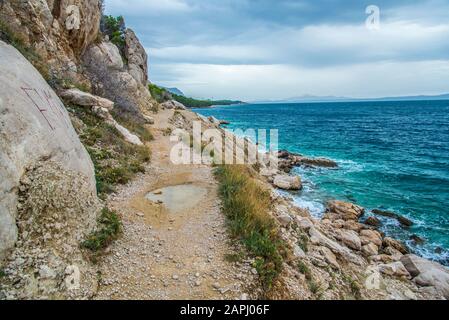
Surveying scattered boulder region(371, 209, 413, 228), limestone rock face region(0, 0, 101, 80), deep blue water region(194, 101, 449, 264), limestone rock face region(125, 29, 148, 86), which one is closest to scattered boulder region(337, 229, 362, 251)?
deep blue water region(194, 101, 449, 264)

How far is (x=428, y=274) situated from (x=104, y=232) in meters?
11.1

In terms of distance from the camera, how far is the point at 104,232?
6.69m

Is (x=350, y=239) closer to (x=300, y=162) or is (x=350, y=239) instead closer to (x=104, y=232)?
(x=104, y=232)

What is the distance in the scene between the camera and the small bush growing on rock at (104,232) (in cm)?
617

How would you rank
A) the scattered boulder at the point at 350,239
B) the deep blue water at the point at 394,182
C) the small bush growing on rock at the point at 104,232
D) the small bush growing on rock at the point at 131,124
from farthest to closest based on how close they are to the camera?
the small bush growing on rock at the point at 131,124 < the deep blue water at the point at 394,182 < the scattered boulder at the point at 350,239 < the small bush growing on rock at the point at 104,232

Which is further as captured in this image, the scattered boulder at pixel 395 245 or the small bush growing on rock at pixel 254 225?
the scattered boulder at pixel 395 245

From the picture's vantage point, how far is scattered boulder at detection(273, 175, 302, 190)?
65.5 feet

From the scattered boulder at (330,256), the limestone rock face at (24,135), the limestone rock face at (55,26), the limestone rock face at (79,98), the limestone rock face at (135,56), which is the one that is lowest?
the scattered boulder at (330,256)

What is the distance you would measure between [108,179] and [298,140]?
127 feet

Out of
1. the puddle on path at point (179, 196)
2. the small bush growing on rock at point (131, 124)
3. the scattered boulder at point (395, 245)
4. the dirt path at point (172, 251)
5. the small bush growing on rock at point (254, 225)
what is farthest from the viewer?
the small bush growing on rock at point (131, 124)

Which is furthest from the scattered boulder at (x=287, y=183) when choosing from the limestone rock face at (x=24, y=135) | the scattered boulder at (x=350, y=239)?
the limestone rock face at (x=24, y=135)

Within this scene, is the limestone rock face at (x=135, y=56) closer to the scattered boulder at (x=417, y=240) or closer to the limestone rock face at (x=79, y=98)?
the limestone rock face at (x=79, y=98)

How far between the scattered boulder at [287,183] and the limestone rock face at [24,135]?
572 inches

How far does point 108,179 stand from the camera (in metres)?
9.62
